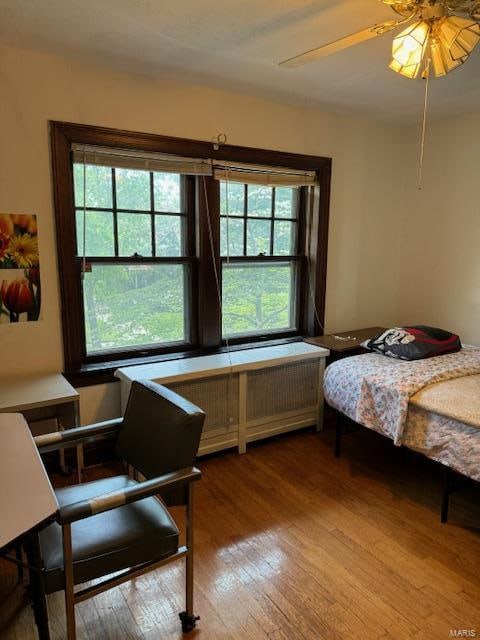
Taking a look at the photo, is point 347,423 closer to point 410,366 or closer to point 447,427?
point 410,366

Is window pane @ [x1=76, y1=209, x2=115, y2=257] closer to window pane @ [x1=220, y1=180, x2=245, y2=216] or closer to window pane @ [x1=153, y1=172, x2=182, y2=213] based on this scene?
window pane @ [x1=153, y1=172, x2=182, y2=213]

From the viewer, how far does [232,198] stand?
308 centimetres

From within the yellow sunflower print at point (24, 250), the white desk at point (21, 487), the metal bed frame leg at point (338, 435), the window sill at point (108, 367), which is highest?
the yellow sunflower print at point (24, 250)

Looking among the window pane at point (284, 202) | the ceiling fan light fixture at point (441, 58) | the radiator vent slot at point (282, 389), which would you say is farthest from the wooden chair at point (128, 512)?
the window pane at point (284, 202)

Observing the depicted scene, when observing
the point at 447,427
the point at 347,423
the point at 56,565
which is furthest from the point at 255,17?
the point at 347,423

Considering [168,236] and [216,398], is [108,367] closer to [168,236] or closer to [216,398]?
[216,398]

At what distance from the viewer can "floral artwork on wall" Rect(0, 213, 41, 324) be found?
2.36m

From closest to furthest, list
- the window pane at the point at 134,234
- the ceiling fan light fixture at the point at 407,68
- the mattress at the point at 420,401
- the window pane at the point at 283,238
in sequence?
the ceiling fan light fixture at the point at 407,68, the mattress at the point at 420,401, the window pane at the point at 134,234, the window pane at the point at 283,238

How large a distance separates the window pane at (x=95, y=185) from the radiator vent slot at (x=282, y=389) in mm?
1459

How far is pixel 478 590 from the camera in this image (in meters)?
1.80

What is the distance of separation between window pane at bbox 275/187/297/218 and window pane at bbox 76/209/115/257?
130 cm

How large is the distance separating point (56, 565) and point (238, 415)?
5.52 feet

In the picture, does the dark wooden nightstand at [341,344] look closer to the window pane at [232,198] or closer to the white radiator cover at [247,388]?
the white radiator cover at [247,388]

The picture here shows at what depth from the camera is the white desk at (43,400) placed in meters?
2.13
